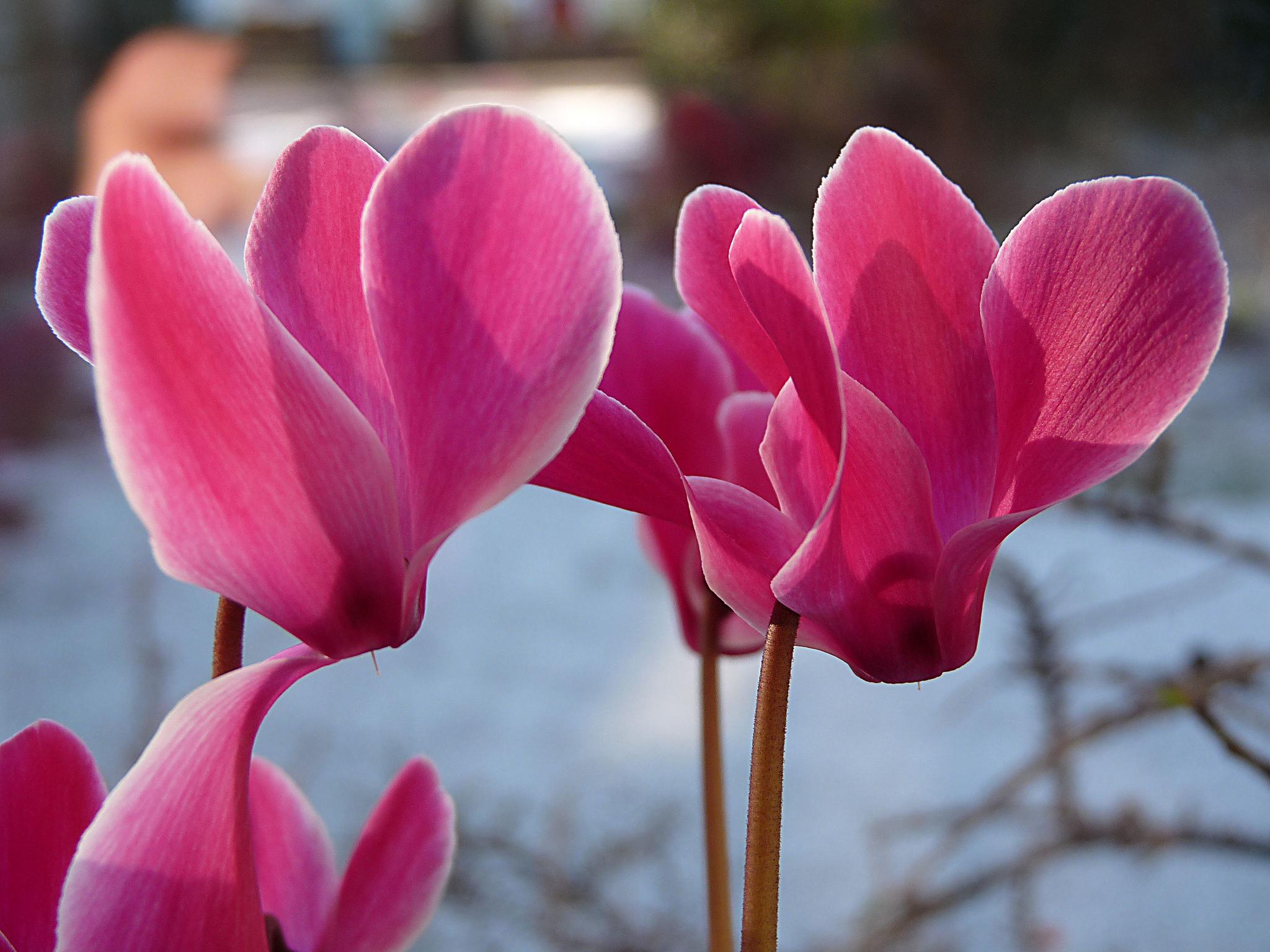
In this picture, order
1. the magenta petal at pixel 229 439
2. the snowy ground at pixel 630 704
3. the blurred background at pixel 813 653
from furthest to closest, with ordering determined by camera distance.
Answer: the snowy ground at pixel 630 704
the blurred background at pixel 813 653
the magenta petal at pixel 229 439

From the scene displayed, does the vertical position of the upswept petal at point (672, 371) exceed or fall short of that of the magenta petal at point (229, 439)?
it exceeds it

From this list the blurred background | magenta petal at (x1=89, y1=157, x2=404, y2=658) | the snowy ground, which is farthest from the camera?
the snowy ground

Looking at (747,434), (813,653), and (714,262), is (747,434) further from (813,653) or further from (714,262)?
(813,653)

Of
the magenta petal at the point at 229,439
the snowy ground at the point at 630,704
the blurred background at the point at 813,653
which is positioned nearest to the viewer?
the magenta petal at the point at 229,439

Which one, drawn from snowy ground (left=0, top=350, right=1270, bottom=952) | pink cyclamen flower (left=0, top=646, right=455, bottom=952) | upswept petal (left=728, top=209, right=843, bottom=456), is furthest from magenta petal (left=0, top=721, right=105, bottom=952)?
snowy ground (left=0, top=350, right=1270, bottom=952)

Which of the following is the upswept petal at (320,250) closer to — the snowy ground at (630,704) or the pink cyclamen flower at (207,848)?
the pink cyclamen flower at (207,848)

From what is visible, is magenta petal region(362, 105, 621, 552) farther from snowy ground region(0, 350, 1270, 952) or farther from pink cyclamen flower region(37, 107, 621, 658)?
snowy ground region(0, 350, 1270, 952)

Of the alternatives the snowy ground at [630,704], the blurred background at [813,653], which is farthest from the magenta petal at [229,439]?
the snowy ground at [630,704]

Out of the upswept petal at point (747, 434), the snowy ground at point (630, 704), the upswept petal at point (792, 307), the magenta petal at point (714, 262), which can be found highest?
the snowy ground at point (630, 704)
